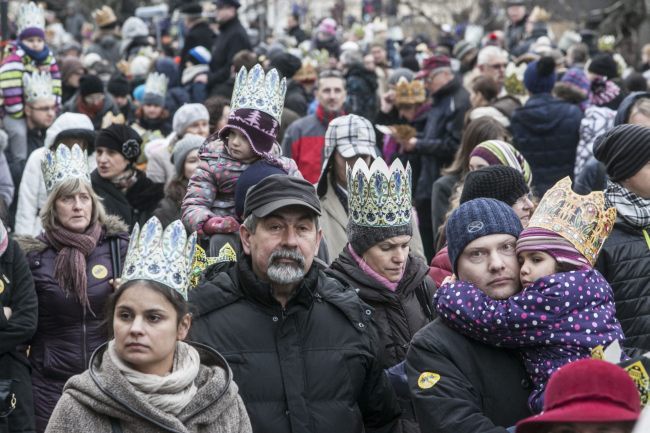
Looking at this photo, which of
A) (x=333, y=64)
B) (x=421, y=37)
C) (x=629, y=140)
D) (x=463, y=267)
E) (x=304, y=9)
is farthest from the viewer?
(x=304, y=9)

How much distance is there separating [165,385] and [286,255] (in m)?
0.95

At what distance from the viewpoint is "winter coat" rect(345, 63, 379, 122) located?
16.4 meters

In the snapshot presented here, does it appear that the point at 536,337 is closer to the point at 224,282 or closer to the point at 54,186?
the point at 224,282

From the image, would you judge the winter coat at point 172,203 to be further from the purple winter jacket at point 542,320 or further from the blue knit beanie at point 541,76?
the blue knit beanie at point 541,76

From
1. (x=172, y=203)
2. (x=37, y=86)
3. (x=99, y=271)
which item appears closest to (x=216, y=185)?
(x=99, y=271)

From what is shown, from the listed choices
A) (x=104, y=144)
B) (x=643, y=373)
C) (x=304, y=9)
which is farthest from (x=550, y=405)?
(x=304, y=9)

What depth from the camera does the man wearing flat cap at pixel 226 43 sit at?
16.1m

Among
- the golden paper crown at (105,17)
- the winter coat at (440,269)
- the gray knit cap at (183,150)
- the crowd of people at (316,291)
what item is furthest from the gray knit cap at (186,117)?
the golden paper crown at (105,17)

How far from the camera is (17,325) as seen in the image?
7184 mm

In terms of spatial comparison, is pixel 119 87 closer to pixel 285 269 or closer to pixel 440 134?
pixel 440 134

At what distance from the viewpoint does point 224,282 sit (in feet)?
18.8

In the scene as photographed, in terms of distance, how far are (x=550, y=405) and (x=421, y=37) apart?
71.4 feet

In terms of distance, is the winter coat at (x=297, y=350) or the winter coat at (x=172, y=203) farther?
the winter coat at (x=172, y=203)

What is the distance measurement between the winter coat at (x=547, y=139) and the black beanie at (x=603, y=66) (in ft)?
4.47
